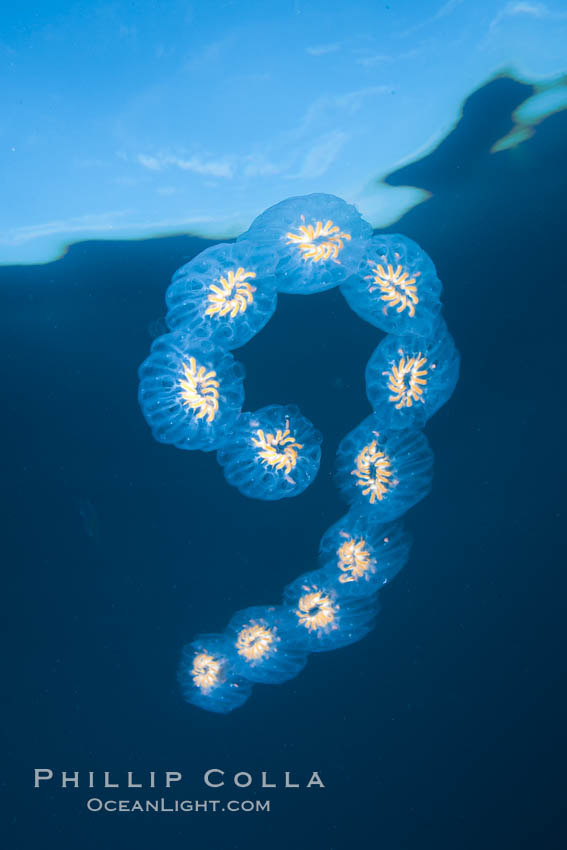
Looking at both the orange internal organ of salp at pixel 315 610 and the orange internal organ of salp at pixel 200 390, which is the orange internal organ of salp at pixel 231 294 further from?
the orange internal organ of salp at pixel 315 610

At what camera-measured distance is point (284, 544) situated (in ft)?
31.5

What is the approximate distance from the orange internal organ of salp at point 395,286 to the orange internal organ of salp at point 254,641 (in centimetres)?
539

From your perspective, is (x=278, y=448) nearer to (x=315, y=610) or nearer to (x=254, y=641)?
(x=315, y=610)

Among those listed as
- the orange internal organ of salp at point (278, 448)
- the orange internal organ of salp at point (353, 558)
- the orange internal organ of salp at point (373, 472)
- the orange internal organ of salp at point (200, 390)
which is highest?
the orange internal organ of salp at point (200, 390)

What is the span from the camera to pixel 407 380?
650 centimetres

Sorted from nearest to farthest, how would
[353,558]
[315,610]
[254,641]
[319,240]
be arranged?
[319,240] → [353,558] → [315,610] → [254,641]

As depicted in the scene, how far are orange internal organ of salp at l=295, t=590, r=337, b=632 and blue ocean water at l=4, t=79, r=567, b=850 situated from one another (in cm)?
203

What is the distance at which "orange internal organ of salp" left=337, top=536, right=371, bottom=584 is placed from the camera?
7.21m

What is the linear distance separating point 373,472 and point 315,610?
246cm

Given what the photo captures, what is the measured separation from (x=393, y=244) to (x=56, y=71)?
168 inches

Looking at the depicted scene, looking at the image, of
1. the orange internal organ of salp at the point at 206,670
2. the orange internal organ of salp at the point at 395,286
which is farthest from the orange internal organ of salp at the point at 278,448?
the orange internal organ of salp at the point at 206,670

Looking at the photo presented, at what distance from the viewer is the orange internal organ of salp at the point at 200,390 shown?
6.06m

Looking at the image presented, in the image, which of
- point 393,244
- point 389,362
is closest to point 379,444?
point 389,362

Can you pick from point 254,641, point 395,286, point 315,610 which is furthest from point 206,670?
point 395,286
